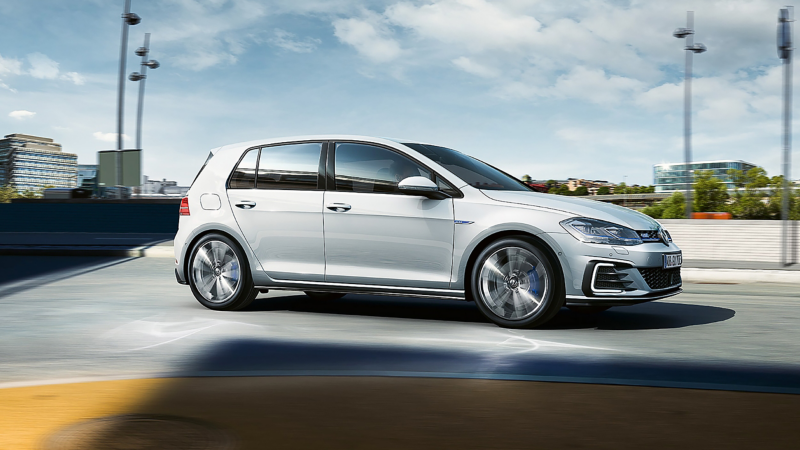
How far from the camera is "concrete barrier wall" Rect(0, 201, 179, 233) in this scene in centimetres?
3362

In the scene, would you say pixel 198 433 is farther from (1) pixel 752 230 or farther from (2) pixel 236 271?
(1) pixel 752 230

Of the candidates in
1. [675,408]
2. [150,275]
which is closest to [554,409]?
[675,408]

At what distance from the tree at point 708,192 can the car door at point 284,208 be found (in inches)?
4098

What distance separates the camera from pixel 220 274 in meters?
Answer: 8.20

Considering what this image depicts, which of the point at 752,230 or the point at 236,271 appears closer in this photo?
the point at 236,271

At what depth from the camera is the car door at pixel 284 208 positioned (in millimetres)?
7625

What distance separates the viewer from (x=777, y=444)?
343cm

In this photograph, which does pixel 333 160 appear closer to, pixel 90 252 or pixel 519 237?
pixel 519 237

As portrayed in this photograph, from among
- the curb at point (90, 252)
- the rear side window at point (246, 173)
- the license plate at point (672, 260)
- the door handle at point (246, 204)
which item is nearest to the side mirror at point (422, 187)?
the door handle at point (246, 204)

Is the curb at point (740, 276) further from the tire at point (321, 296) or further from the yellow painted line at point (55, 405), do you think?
the yellow painted line at point (55, 405)

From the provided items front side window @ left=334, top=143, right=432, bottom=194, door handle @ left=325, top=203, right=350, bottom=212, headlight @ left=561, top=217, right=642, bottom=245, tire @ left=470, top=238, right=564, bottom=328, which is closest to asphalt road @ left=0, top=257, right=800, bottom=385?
tire @ left=470, top=238, right=564, bottom=328

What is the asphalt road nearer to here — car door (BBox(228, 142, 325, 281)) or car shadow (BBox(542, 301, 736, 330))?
car shadow (BBox(542, 301, 736, 330))

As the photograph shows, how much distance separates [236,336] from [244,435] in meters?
3.12

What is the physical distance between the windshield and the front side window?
0.71 ft
